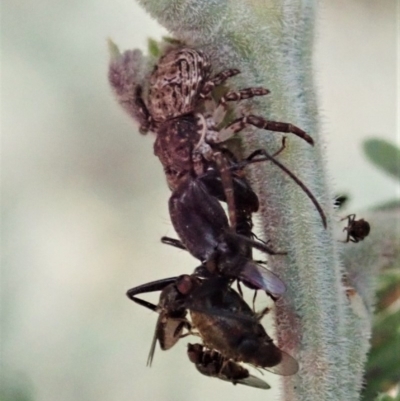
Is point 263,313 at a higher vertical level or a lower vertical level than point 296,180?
lower

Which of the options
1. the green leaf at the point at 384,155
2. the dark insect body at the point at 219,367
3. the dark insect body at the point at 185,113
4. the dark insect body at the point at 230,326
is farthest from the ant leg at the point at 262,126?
the green leaf at the point at 384,155

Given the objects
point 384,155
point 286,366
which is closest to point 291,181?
point 286,366

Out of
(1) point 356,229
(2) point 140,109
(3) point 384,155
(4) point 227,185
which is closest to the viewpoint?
(4) point 227,185

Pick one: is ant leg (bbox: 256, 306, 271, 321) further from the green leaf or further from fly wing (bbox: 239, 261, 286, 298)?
the green leaf

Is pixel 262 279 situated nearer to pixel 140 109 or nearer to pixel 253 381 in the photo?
pixel 253 381

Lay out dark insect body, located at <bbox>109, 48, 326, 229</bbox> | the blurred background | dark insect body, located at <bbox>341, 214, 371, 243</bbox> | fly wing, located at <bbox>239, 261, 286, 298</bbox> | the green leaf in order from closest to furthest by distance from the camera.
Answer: fly wing, located at <bbox>239, 261, 286, 298</bbox>, dark insect body, located at <bbox>109, 48, 326, 229</bbox>, dark insect body, located at <bbox>341, 214, 371, 243</bbox>, the green leaf, the blurred background

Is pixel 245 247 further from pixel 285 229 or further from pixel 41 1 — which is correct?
pixel 41 1

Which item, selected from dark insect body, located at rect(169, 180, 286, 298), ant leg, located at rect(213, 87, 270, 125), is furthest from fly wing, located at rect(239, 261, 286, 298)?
ant leg, located at rect(213, 87, 270, 125)
